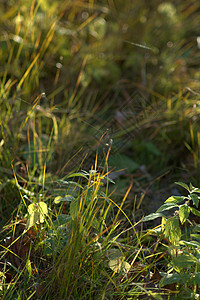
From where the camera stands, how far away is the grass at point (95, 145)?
1221 mm

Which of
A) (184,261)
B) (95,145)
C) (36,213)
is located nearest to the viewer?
(184,261)

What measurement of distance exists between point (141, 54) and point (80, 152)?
1.33 metres

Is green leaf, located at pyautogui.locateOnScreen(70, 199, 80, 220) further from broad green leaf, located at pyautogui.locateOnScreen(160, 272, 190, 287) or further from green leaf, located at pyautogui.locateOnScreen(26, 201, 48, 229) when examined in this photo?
broad green leaf, located at pyautogui.locateOnScreen(160, 272, 190, 287)

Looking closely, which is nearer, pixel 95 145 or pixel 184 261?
pixel 184 261

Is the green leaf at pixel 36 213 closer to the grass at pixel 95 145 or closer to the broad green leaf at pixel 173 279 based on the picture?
the grass at pixel 95 145

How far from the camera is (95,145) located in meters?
1.87

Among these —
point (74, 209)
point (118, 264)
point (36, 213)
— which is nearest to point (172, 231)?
point (118, 264)

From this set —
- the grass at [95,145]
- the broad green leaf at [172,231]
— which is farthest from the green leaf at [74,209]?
the broad green leaf at [172,231]

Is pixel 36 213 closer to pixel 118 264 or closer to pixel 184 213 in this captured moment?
pixel 118 264

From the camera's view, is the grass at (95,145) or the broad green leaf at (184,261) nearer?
the broad green leaf at (184,261)

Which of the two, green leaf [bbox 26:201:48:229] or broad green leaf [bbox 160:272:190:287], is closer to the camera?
broad green leaf [bbox 160:272:190:287]

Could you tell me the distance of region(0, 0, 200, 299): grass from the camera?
1.22m

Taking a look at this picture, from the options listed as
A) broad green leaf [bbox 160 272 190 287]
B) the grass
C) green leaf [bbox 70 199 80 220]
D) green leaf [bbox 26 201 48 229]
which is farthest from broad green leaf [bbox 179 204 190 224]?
green leaf [bbox 26 201 48 229]

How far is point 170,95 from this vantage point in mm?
2457
